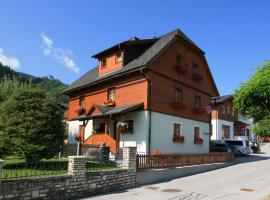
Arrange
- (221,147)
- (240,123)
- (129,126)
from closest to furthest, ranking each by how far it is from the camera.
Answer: (129,126)
(221,147)
(240,123)

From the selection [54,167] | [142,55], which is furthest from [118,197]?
[142,55]

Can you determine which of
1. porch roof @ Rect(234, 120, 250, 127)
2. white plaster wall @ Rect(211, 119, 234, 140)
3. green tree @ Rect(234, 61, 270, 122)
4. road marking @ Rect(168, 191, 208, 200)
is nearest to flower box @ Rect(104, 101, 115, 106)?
green tree @ Rect(234, 61, 270, 122)

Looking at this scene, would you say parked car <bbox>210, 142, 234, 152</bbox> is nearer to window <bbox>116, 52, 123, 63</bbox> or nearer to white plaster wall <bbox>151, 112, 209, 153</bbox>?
white plaster wall <bbox>151, 112, 209, 153</bbox>

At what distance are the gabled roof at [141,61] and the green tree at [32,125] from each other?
842 centimetres

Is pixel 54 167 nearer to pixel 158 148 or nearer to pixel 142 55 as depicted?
pixel 158 148

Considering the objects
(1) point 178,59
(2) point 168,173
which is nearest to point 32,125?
(2) point 168,173

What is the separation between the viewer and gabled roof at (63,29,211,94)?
78.1 feet

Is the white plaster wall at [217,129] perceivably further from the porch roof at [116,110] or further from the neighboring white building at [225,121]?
the porch roof at [116,110]

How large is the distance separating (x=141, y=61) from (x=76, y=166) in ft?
41.6

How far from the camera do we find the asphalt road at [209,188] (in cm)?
1327

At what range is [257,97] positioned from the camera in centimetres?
2269

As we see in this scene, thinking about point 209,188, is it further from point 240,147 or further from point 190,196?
point 240,147

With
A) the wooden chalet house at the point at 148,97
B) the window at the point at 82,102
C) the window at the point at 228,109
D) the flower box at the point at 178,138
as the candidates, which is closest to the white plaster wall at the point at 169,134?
the wooden chalet house at the point at 148,97

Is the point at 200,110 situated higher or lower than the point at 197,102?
lower
